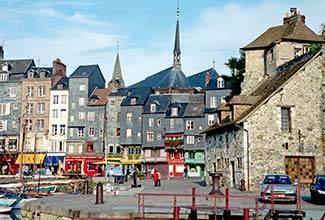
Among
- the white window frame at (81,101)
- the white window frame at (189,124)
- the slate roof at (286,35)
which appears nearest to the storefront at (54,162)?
the white window frame at (81,101)

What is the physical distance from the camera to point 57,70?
239 ft

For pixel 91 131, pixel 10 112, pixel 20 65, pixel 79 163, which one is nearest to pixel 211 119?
pixel 91 131

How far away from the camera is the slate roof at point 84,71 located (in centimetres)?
7206

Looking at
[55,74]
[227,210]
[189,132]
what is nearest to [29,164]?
[55,74]

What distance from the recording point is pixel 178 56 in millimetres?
92625

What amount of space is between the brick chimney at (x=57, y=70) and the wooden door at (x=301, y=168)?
49.2m

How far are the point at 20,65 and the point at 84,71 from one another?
10.6 metres

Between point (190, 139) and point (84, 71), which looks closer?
point (190, 139)

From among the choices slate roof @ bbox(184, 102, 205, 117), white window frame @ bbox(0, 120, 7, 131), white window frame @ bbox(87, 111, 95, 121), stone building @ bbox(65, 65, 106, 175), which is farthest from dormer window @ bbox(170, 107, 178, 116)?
white window frame @ bbox(0, 120, 7, 131)

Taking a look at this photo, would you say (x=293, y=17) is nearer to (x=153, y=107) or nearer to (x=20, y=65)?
(x=153, y=107)

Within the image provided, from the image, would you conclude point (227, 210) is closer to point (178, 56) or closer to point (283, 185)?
point (283, 185)

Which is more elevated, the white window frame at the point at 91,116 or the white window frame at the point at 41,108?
the white window frame at the point at 41,108

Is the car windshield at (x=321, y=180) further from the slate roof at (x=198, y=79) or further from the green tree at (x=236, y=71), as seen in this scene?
the slate roof at (x=198, y=79)

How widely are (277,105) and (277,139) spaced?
2236 mm
